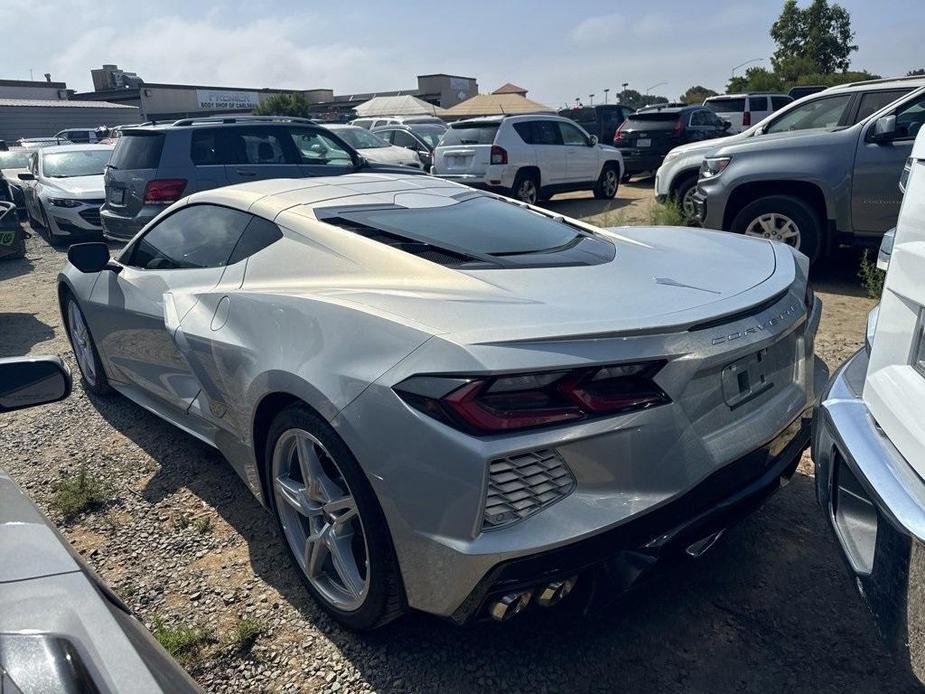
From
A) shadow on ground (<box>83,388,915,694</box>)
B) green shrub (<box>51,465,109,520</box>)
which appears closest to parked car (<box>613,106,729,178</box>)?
shadow on ground (<box>83,388,915,694</box>)

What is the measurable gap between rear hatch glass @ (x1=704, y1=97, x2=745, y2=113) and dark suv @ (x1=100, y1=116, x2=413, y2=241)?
46.6 ft

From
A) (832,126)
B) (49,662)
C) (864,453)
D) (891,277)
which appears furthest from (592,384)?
(832,126)

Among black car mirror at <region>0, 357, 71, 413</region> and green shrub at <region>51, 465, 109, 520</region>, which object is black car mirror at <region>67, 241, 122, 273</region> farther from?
black car mirror at <region>0, 357, 71, 413</region>

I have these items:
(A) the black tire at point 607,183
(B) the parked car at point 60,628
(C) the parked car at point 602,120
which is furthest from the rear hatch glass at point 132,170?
(C) the parked car at point 602,120

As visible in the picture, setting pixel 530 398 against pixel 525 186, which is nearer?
pixel 530 398

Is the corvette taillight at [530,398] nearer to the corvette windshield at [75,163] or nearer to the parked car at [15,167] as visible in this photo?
the corvette windshield at [75,163]

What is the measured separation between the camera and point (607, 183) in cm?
1428

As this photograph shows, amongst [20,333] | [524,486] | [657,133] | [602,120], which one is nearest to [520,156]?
[657,133]

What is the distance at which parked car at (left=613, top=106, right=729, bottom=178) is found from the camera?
1545 cm

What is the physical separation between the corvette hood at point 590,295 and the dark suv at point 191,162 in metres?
6.40

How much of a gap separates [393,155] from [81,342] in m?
10.6

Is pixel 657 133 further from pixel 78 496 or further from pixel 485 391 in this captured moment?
pixel 485 391

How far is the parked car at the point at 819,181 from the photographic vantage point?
607 cm

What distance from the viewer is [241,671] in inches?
94.0
